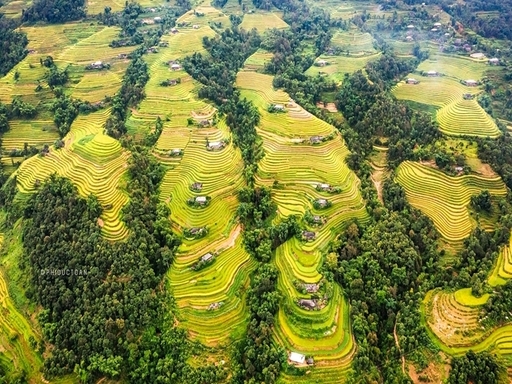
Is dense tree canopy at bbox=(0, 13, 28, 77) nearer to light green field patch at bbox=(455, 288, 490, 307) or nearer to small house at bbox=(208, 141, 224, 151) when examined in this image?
small house at bbox=(208, 141, 224, 151)

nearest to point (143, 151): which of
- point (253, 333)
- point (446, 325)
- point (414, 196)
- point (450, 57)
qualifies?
point (253, 333)

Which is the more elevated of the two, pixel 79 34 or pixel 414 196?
pixel 79 34

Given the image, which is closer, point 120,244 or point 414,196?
point 120,244

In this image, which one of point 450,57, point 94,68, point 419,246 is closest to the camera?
point 419,246

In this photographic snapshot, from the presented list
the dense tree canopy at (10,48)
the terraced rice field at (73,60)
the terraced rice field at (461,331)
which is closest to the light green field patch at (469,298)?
the terraced rice field at (461,331)

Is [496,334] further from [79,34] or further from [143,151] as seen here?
[79,34]

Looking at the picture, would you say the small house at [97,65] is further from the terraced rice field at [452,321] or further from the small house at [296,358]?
the terraced rice field at [452,321]
